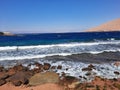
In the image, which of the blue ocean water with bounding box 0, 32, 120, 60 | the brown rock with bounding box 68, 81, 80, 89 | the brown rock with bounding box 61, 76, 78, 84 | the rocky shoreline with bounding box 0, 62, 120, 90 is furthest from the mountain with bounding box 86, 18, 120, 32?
the brown rock with bounding box 68, 81, 80, 89

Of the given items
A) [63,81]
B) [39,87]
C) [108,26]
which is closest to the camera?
[39,87]

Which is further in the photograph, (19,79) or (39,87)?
(19,79)

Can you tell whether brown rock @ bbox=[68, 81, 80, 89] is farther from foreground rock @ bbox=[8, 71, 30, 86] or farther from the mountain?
the mountain

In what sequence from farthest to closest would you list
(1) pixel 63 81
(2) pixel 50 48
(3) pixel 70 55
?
(2) pixel 50 48, (3) pixel 70 55, (1) pixel 63 81

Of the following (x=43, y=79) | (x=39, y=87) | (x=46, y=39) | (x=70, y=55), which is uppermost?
(x=43, y=79)

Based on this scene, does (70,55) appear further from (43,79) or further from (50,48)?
(43,79)

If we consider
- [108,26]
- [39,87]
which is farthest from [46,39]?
[108,26]

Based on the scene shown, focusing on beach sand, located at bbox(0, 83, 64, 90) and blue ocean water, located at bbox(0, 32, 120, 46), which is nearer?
beach sand, located at bbox(0, 83, 64, 90)

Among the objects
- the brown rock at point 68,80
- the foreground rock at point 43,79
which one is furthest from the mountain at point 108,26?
the foreground rock at point 43,79

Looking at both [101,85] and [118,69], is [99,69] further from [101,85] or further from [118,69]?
[101,85]

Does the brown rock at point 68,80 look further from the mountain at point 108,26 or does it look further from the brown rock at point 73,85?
the mountain at point 108,26

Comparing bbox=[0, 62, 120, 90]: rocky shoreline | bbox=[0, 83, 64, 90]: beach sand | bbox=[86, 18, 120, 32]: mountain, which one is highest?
bbox=[0, 62, 120, 90]: rocky shoreline

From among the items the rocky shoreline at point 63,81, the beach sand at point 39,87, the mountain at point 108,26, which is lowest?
the mountain at point 108,26

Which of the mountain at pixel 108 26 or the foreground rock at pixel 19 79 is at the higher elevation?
the foreground rock at pixel 19 79
